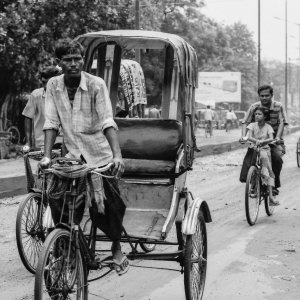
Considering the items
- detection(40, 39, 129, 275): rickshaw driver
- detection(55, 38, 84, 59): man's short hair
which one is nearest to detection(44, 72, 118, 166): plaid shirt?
detection(40, 39, 129, 275): rickshaw driver

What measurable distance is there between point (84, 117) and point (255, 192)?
465 cm

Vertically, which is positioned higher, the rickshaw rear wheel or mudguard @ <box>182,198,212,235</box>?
mudguard @ <box>182,198,212,235</box>

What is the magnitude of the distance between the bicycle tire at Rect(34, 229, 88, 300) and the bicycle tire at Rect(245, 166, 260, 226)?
4.23 metres

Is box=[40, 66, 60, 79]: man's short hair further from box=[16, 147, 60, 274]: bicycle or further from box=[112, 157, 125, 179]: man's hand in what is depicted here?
box=[112, 157, 125, 179]: man's hand

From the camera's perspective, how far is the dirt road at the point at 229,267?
5.02 m

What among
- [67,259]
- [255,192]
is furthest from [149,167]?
[255,192]

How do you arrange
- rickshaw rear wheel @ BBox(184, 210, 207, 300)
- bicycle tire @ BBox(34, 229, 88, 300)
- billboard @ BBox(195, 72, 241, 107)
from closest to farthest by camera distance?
bicycle tire @ BBox(34, 229, 88, 300)
rickshaw rear wheel @ BBox(184, 210, 207, 300)
billboard @ BBox(195, 72, 241, 107)

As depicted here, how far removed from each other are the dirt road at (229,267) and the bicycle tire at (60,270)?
0.82 meters

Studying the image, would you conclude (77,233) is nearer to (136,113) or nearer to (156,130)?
(156,130)

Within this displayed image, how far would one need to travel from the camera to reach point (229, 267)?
5.82 metres

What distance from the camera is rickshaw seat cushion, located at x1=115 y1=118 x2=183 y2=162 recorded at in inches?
225

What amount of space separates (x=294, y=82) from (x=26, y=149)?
146028 millimetres

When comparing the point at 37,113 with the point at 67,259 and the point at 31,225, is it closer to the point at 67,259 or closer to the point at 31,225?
the point at 31,225

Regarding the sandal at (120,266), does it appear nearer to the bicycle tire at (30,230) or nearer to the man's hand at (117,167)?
the man's hand at (117,167)
